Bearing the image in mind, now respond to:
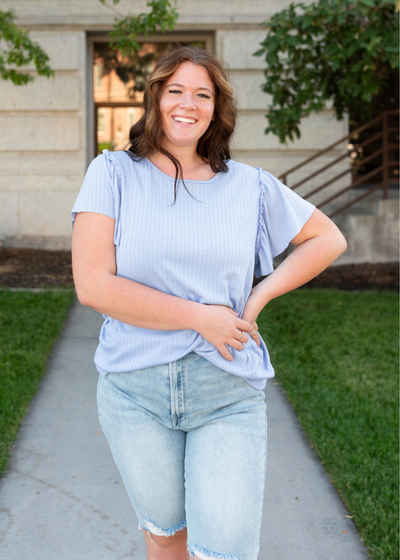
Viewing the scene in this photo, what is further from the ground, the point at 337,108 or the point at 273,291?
the point at 337,108

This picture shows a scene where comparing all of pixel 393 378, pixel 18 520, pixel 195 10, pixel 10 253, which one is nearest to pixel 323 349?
pixel 393 378

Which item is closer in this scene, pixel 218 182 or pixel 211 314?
pixel 211 314

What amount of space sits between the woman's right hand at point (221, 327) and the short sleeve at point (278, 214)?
0.35 m

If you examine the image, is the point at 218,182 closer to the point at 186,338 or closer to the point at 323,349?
the point at 186,338

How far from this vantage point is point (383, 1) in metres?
6.18

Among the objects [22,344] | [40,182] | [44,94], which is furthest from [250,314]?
[44,94]

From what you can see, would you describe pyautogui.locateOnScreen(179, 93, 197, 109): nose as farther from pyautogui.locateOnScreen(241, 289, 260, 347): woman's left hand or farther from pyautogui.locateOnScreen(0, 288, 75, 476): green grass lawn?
pyautogui.locateOnScreen(0, 288, 75, 476): green grass lawn

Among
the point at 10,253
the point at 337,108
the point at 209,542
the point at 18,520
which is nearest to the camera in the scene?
the point at 209,542

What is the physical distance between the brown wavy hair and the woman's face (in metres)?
0.02

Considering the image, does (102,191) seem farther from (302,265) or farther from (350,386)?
(350,386)

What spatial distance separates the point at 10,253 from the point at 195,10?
5.06 m

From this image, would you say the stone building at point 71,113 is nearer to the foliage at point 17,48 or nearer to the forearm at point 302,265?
the foliage at point 17,48

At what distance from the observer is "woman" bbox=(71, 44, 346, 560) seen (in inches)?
72.9

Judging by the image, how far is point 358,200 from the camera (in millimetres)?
9805
